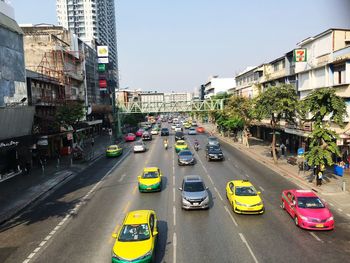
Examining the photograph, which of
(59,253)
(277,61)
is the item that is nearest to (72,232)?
(59,253)

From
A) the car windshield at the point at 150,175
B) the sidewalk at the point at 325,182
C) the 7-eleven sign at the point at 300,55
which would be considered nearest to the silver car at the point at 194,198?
the car windshield at the point at 150,175

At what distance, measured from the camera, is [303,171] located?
3161 cm

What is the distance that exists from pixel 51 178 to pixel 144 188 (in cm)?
1276

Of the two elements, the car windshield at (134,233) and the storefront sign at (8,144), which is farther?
the storefront sign at (8,144)

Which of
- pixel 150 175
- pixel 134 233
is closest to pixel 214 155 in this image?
pixel 150 175

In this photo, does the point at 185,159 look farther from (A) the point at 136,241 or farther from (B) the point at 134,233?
(A) the point at 136,241

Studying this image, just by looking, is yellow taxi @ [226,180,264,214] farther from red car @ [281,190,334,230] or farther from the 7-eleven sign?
the 7-eleven sign

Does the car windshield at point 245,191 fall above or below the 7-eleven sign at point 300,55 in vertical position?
below

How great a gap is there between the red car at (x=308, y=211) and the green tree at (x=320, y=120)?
735cm

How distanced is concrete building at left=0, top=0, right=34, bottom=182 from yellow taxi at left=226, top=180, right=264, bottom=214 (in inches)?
863

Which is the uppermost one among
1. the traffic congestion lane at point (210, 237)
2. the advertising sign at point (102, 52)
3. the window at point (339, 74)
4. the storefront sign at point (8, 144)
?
the advertising sign at point (102, 52)

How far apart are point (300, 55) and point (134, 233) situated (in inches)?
1331

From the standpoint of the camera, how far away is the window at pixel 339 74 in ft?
105

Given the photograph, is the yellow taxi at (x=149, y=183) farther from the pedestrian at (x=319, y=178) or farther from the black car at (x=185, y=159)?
the pedestrian at (x=319, y=178)
